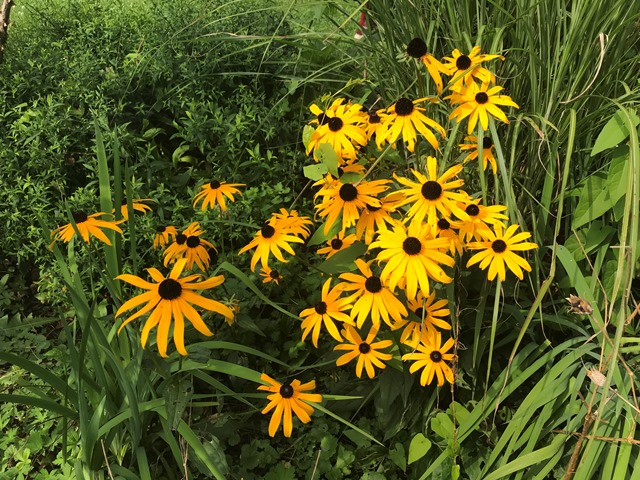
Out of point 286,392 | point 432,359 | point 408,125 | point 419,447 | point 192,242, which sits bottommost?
point 419,447

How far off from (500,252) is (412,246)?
27 centimetres

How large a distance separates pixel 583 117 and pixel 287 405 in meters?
1.16

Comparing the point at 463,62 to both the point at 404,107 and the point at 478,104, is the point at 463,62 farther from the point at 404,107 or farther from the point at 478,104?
the point at 404,107

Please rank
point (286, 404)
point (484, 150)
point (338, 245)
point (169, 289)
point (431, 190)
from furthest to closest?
point (338, 245)
point (484, 150)
point (286, 404)
point (431, 190)
point (169, 289)

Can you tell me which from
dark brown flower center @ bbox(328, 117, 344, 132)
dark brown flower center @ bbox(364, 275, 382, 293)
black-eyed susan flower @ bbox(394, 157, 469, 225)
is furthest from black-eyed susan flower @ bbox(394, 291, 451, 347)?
dark brown flower center @ bbox(328, 117, 344, 132)

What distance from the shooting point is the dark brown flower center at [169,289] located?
1.08m

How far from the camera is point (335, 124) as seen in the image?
55.0 inches

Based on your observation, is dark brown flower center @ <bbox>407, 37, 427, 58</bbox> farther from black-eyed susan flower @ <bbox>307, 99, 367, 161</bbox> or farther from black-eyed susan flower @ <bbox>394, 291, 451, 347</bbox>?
black-eyed susan flower @ <bbox>394, 291, 451, 347</bbox>

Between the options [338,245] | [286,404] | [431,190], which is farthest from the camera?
[338,245]

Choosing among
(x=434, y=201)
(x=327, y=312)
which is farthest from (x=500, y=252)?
(x=327, y=312)

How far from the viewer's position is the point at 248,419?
163 centimetres

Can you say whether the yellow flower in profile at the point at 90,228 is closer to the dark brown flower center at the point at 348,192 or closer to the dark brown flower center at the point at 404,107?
the dark brown flower center at the point at 348,192

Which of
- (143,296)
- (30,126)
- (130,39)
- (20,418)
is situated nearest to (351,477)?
(143,296)

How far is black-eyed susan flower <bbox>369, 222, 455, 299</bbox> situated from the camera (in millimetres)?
1143
